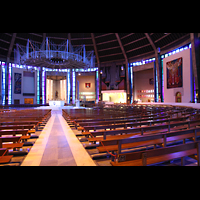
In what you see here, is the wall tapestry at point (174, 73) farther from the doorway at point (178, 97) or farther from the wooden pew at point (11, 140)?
the wooden pew at point (11, 140)

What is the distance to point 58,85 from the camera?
37969mm

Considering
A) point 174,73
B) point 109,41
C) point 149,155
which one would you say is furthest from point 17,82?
point 149,155

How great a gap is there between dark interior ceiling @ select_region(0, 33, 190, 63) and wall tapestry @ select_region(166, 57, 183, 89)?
10.5 feet

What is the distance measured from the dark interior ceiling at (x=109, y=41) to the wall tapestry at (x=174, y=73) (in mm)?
3191

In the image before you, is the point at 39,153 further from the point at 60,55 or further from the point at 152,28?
the point at 60,55

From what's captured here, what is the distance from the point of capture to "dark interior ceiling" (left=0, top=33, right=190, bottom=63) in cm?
2377

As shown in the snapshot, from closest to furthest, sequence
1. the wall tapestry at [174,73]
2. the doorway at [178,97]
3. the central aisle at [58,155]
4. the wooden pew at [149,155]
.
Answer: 1. the wooden pew at [149,155]
2. the central aisle at [58,155]
3. the wall tapestry at [174,73]
4. the doorway at [178,97]

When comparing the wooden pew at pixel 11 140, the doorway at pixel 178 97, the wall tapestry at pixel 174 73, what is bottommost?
the wooden pew at pixel 11 140

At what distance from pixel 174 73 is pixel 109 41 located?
Result: 12.7 meters

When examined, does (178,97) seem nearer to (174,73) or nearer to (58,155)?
(174,73)

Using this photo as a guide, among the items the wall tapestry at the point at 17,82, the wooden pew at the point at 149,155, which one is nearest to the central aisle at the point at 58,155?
the wooden pew at the point at 149,155

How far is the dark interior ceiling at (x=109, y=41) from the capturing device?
936 inches
